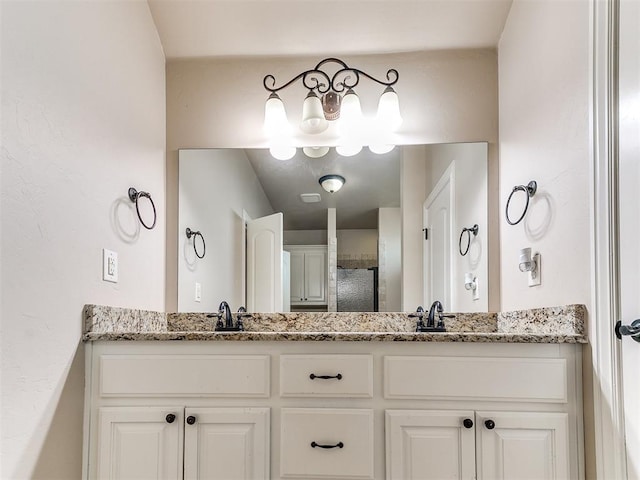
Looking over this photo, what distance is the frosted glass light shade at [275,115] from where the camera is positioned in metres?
2.08

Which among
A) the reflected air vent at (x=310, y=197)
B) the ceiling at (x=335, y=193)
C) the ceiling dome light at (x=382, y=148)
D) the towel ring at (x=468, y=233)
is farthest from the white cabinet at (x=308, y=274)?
the towel ring at (x=468, y=233)

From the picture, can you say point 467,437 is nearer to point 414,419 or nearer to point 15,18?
point 414,419

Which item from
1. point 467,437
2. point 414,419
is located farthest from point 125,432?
point 467,437

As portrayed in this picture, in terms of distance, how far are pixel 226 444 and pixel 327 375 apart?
378 mm

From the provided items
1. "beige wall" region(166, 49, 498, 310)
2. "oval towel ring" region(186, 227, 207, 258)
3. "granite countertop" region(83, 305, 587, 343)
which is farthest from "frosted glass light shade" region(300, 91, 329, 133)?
"granite countertop" region(83, 305, 587, 343)

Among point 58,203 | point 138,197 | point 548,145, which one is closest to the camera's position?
point 58,203

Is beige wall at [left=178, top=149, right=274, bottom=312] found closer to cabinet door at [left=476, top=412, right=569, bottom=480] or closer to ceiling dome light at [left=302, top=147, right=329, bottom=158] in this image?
ceiling dome light at [left=302, top=147, right=329, bottom=158]

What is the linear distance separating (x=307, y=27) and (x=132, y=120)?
87 cm

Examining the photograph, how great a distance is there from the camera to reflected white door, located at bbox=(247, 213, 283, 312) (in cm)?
211

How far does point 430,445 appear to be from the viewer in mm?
1379

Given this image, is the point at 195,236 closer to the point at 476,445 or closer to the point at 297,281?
the point at 297,281

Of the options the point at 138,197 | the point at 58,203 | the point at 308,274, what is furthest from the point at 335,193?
the point at 58,203

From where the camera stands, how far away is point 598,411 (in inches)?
49.8

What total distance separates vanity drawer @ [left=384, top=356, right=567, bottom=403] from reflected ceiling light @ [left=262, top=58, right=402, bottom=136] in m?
1.13
